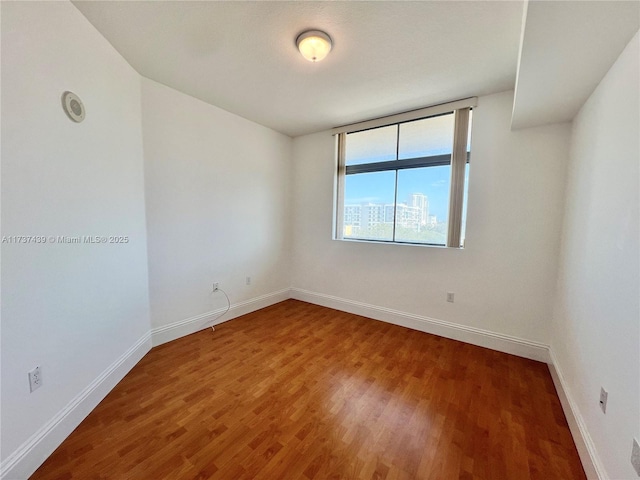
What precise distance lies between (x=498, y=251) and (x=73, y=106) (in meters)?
3.70

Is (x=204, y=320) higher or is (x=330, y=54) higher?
(x=330, y=54)

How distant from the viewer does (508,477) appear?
1.30 metres

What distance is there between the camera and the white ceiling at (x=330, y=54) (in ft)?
5.11

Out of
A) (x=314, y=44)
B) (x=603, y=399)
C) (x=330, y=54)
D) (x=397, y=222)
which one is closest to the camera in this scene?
(x=603, y=399)

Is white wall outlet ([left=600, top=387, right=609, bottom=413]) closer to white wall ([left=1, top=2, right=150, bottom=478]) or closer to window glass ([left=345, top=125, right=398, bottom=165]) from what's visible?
window glass ([left=345, top=125, right=398, bottom=165])

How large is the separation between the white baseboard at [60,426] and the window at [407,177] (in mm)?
2868

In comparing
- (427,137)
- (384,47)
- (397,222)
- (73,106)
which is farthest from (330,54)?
(397,222)

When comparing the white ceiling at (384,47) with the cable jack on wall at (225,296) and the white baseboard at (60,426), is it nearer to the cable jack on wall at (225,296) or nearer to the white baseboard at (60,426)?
the cable jack on wall at (225,296)

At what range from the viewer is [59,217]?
4.90 ft

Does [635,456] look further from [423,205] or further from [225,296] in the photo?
[225,296]

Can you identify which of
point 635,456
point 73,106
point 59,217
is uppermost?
point 73,106

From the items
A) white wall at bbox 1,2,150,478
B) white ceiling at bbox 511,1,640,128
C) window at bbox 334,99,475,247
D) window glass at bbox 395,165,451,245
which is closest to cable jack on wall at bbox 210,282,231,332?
white wall at bbox 1,2,150,478

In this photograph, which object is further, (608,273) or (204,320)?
(204,320)

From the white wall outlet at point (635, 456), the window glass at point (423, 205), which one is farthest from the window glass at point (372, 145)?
the white wall outlet at point (635, 456)
